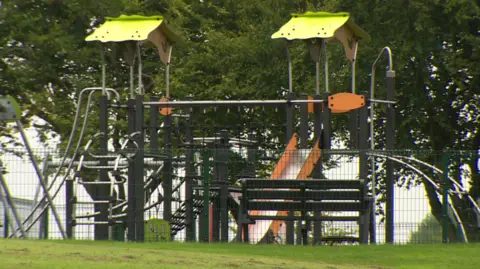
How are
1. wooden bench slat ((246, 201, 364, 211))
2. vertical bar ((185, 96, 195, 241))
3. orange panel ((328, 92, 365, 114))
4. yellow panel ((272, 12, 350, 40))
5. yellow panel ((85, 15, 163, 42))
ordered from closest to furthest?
1. wooden bench slat ((246, 201, 364, 211))
2. vertical bar ((185, 96, 195, 241))
3. orange panel ((328, 92, 365, 114))
4. yellow panel ((272, 12, 350, 40))
5. yellow panel ((85, 15, 163, 42))

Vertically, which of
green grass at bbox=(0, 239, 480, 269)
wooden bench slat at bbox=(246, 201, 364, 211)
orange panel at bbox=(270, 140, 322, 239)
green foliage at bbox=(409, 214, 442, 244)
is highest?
orange panel at bbox=(270, 140, 322, 239)

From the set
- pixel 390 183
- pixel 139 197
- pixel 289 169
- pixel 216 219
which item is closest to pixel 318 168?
pixel 289 169

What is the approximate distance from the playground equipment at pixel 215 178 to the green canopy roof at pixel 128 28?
0.07 ft

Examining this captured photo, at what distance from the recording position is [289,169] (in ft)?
74.7

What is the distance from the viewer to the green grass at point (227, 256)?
14016 millimetres

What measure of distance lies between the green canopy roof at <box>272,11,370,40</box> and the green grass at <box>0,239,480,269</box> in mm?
6815

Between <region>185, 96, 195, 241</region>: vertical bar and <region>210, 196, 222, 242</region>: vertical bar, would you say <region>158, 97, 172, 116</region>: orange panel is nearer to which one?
<region>185, 96, 195, 241</region>: vertical bar

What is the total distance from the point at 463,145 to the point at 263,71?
645 cm

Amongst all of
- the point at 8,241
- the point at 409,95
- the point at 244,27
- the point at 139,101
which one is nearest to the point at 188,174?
the point at 139,101

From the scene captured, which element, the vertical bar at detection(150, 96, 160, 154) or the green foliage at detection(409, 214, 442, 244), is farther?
the vertical bar at detection(150, 96, 160, 154)

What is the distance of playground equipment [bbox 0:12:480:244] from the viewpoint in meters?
19.5

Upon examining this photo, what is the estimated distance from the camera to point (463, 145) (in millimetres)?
35750

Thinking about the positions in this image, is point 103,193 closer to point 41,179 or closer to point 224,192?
point 224,192

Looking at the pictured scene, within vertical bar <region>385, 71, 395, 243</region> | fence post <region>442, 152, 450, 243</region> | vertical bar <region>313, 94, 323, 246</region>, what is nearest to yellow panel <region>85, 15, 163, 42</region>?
vertical bar <region>313, 94, 323, 246</region>
